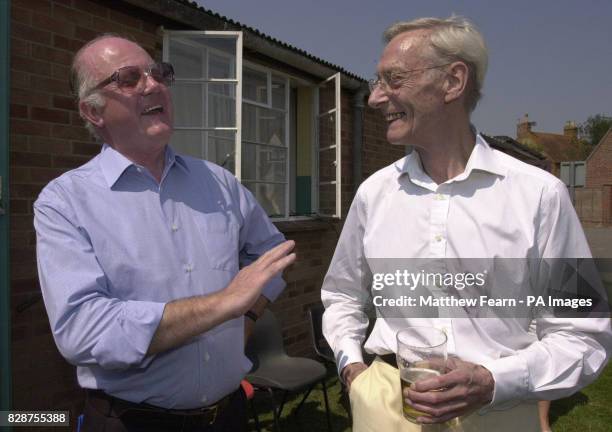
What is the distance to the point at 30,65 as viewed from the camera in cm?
316

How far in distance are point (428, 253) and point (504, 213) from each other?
A: 0.27 m

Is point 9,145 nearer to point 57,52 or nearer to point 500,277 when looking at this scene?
point 57,52

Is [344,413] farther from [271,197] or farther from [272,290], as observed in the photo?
[272,290]

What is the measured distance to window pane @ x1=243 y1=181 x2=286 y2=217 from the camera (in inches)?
211

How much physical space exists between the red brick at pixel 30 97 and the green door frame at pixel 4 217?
158 mm

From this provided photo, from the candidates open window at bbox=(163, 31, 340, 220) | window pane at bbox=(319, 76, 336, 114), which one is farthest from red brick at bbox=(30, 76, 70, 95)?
window pane at bbox=(319, 76, 336, 114)

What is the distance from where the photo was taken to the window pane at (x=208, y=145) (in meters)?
4.44

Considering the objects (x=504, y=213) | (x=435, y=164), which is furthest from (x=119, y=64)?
(x=504, y=213)

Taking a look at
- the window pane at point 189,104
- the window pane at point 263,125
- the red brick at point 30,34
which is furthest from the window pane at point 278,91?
the red brick at point 30,34

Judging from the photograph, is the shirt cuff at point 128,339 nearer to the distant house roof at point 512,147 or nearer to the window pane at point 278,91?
the window pane at point 278,91

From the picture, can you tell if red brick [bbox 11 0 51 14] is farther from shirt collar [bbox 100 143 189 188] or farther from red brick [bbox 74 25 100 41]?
shirt collar [bbox 100 143 189 188]

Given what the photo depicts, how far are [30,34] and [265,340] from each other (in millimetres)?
2819

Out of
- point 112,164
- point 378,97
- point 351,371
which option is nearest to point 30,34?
point 112,164

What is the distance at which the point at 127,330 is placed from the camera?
1492mm
